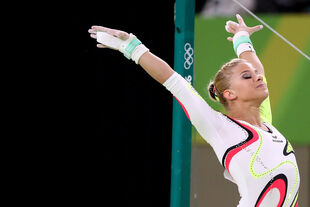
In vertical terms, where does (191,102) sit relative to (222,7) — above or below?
below

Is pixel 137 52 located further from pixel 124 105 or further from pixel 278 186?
pixel 124 105

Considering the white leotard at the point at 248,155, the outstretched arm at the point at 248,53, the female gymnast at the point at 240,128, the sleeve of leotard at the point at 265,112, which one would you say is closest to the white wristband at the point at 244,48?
the outstretched arm at the point at 248,53

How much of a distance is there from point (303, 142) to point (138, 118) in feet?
5.32

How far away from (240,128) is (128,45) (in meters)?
0.57

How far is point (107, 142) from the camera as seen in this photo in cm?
342

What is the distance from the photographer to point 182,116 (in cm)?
276

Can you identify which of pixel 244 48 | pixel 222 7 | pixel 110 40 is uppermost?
pixel 222 7

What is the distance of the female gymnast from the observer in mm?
2338

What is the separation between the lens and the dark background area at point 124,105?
3338 millimetres

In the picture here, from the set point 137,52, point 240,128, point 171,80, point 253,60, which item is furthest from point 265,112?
point 137,52

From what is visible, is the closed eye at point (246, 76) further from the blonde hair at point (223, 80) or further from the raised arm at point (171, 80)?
the raised arm at point (171, 80)

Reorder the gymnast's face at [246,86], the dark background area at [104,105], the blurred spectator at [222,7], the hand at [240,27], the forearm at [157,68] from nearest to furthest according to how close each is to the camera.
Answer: the forearm at [157,68] < the gymnast's face at [246,86] < the hand at [240,27] < the dark background area at [104,105] < the blurred spectator at [222,7]

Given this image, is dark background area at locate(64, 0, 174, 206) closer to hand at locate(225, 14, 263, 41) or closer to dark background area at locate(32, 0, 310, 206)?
dark background area at locate(32, 0, 310, 206)

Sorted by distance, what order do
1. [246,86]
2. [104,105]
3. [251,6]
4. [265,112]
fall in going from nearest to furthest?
[246,86] < [265,112] < [104,105] < [251,6]
